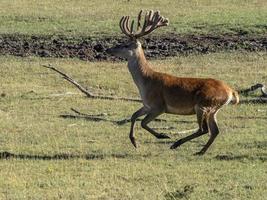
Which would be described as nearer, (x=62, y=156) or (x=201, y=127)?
(x=62, y=156)

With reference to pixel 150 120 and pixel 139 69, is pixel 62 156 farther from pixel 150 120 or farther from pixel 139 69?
pixel 139 69

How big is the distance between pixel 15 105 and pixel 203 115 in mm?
5747

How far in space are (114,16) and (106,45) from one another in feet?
19.3

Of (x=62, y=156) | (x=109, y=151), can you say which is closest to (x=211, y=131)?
(x=109, y=151)

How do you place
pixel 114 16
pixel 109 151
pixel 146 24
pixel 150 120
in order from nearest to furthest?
pixel 109 151 < pixel 150 120 < pixel 146 24 < pixel 114 16

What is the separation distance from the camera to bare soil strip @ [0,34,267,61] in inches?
1001

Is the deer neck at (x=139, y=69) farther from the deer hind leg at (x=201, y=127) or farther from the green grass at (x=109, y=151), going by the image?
the deer hind leg at (x=201, y=127)

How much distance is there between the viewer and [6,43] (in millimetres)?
26703

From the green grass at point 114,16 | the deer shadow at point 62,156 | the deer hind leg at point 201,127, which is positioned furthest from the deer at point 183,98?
the green grass at point 114,16

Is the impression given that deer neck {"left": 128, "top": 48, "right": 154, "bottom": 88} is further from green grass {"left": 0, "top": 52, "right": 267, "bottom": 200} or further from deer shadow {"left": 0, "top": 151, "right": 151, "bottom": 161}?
deer shadow {"left": 0, "top": 151, "right": 151, "bottom": 161}

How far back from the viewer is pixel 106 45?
26.4 metres

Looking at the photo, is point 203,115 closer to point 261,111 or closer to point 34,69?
point 261,111

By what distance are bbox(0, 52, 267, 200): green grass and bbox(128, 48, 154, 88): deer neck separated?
0.96 m

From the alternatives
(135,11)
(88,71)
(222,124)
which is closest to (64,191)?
(222,124)
